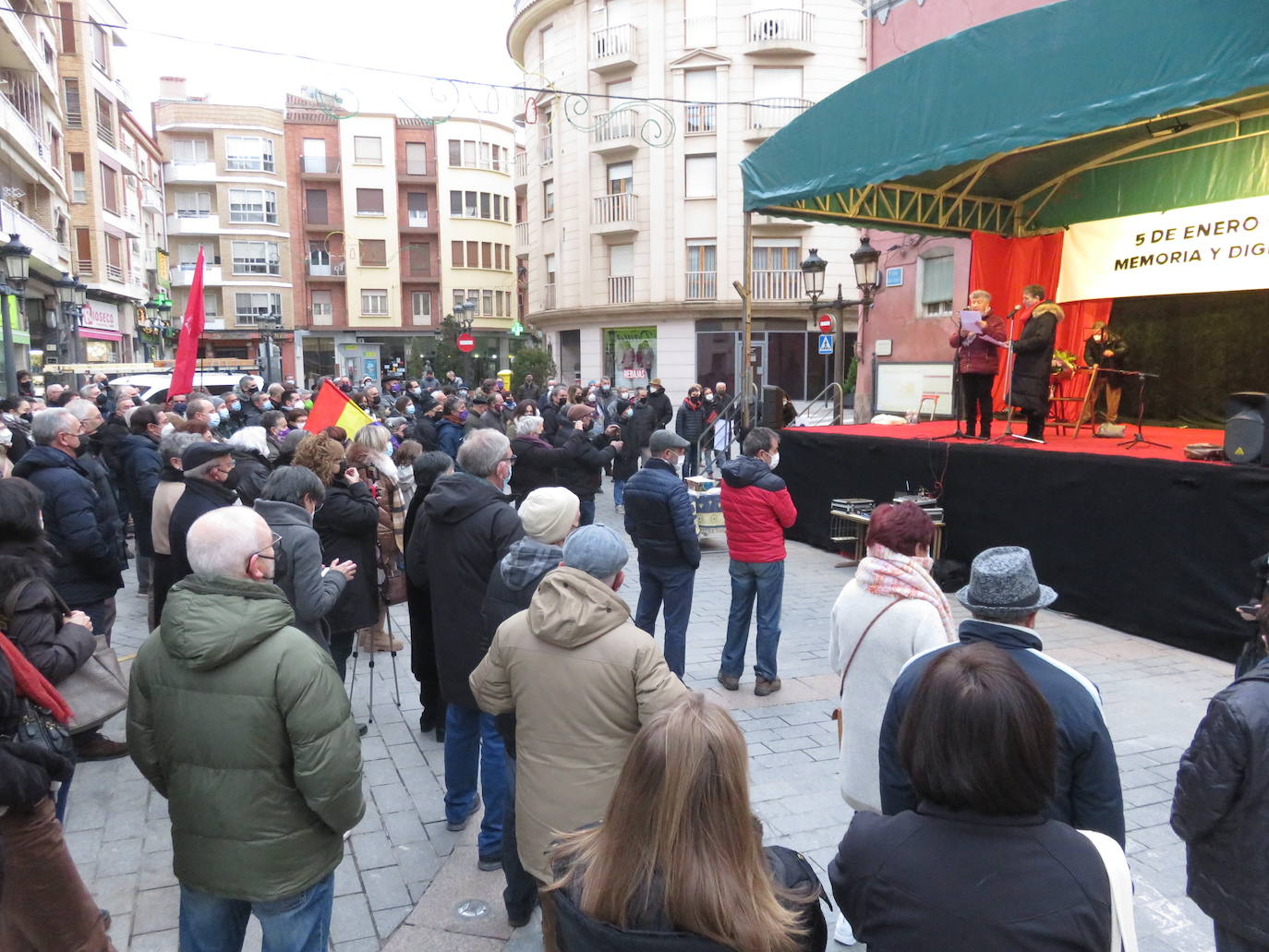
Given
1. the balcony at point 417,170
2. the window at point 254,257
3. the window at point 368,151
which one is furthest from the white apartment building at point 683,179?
the window at point 254,257

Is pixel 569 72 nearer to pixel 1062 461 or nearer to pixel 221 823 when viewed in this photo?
pixel 1062 461

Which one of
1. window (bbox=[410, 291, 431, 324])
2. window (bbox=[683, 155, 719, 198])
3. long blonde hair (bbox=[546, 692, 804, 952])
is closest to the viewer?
long blonde hair (bbox=[546, 692, 804, 952])

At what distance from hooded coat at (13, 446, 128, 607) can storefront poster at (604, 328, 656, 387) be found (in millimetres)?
25385

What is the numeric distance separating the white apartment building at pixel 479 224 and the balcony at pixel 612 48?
1520cm

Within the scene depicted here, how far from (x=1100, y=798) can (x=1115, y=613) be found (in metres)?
6.06

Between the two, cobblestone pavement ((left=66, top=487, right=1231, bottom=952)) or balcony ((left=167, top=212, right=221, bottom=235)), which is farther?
balcony ((left=167, top=212, right=221, bottom=235))

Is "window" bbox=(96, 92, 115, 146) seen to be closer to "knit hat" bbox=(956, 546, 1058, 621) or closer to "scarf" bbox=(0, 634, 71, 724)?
"scarf" bbox=(0, 634, 71, 724)

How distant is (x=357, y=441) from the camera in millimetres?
5660

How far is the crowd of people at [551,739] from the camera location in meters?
1.58

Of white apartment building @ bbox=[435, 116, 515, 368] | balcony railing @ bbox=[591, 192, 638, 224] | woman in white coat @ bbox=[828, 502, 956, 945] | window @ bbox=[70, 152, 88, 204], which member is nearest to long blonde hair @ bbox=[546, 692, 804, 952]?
woman in white coat @ bbox=[828, 502, 956, 945]

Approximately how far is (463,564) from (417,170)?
152 feet

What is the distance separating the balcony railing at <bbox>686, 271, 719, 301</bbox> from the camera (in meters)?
30.1

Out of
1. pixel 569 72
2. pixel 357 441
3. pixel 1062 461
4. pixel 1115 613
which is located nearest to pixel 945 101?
pixel 1062 461

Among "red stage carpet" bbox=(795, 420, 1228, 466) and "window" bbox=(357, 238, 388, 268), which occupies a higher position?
"window" bbox=(357, 238, 388, 268)
